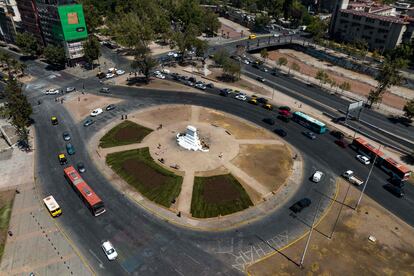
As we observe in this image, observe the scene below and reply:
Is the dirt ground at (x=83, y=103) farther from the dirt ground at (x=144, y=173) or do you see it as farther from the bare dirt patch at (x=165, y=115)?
the dirt ground at (x=144, y=173)

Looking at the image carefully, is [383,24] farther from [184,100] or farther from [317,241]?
[317,241]

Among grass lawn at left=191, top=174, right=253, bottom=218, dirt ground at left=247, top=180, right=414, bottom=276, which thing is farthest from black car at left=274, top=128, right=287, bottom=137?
dirt ground at left=247, top=180, right=414, bottom=276

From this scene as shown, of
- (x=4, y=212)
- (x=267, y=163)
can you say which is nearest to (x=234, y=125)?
(x=267, y=163)

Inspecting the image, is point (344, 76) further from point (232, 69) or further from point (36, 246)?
point (36, 246)

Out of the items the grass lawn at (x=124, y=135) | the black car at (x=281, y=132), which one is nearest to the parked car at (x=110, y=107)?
the grass lawn at (x=124, y=135)

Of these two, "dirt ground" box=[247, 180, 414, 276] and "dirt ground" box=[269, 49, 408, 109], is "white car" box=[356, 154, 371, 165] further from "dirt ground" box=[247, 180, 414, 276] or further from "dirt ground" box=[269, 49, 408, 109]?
"dirt ground" box=[269, 49, 408, 109]
